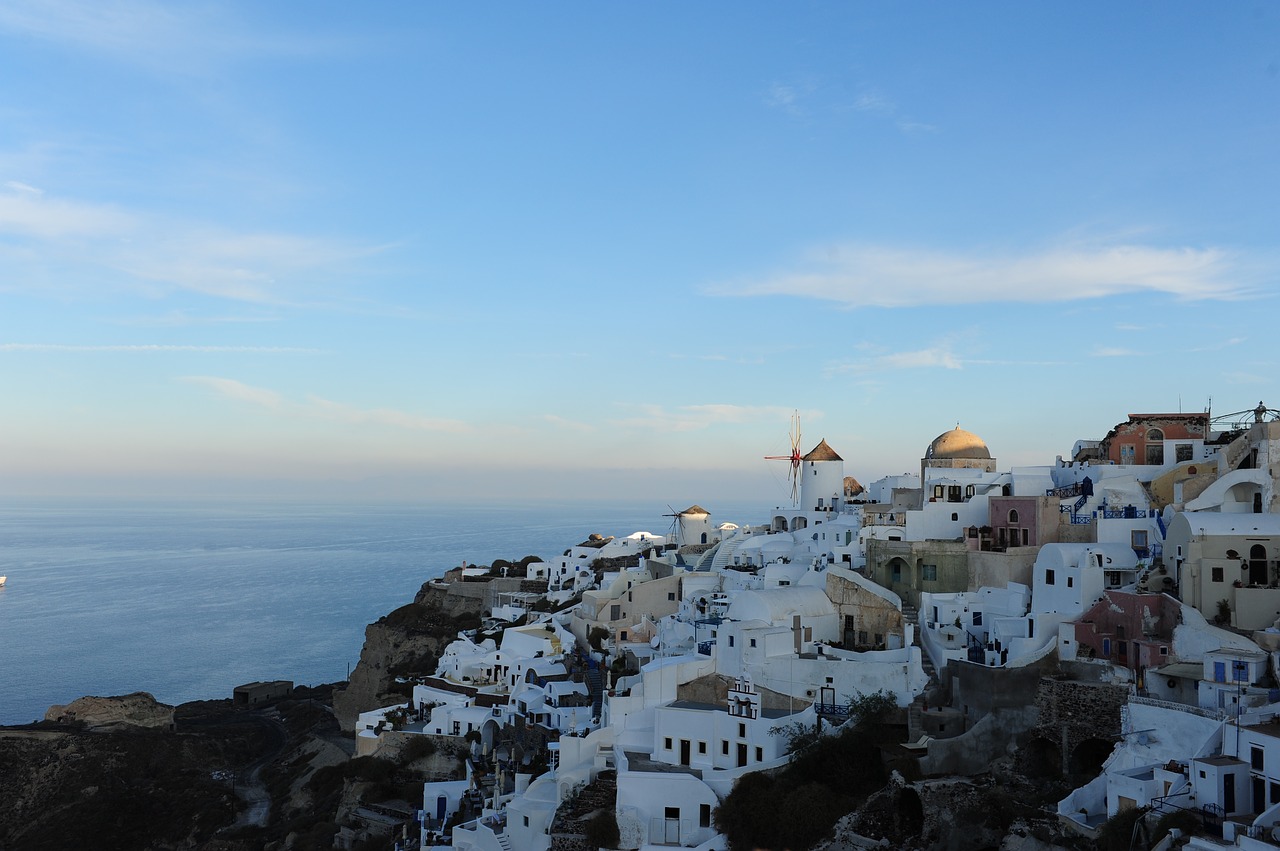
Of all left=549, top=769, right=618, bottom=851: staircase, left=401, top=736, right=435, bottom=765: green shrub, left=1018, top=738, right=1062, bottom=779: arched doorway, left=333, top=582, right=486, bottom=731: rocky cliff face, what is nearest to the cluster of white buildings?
left=549, top=769, right=618, bottom=851: staircase

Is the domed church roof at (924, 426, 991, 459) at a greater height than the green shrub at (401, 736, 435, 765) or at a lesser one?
greater

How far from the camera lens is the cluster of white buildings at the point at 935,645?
630 inches

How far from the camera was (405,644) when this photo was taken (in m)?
46.5

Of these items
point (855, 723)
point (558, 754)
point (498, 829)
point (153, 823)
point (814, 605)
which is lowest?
point (153, 823)

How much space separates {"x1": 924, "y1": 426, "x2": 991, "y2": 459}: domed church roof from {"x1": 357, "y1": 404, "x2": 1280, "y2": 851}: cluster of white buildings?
77 millimetres

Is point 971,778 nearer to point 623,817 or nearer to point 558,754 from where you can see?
point 623,817

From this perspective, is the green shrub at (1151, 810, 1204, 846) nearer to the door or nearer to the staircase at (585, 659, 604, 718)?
the door

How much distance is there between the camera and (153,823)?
37406 mm

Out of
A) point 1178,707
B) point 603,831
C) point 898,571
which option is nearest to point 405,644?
point 898,571

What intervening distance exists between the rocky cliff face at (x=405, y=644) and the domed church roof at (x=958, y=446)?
76.6 ft

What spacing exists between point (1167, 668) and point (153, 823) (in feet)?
117

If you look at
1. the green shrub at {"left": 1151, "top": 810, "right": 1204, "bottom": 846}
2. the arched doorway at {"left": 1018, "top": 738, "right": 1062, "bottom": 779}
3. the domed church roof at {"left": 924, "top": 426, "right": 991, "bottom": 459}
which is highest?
the domed church roof at {"left": 924, "top": 426, "right": 991, "bottom": 459}

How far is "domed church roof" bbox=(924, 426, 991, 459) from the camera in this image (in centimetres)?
3516

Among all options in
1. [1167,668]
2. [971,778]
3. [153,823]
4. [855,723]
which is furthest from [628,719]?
[153,823]
